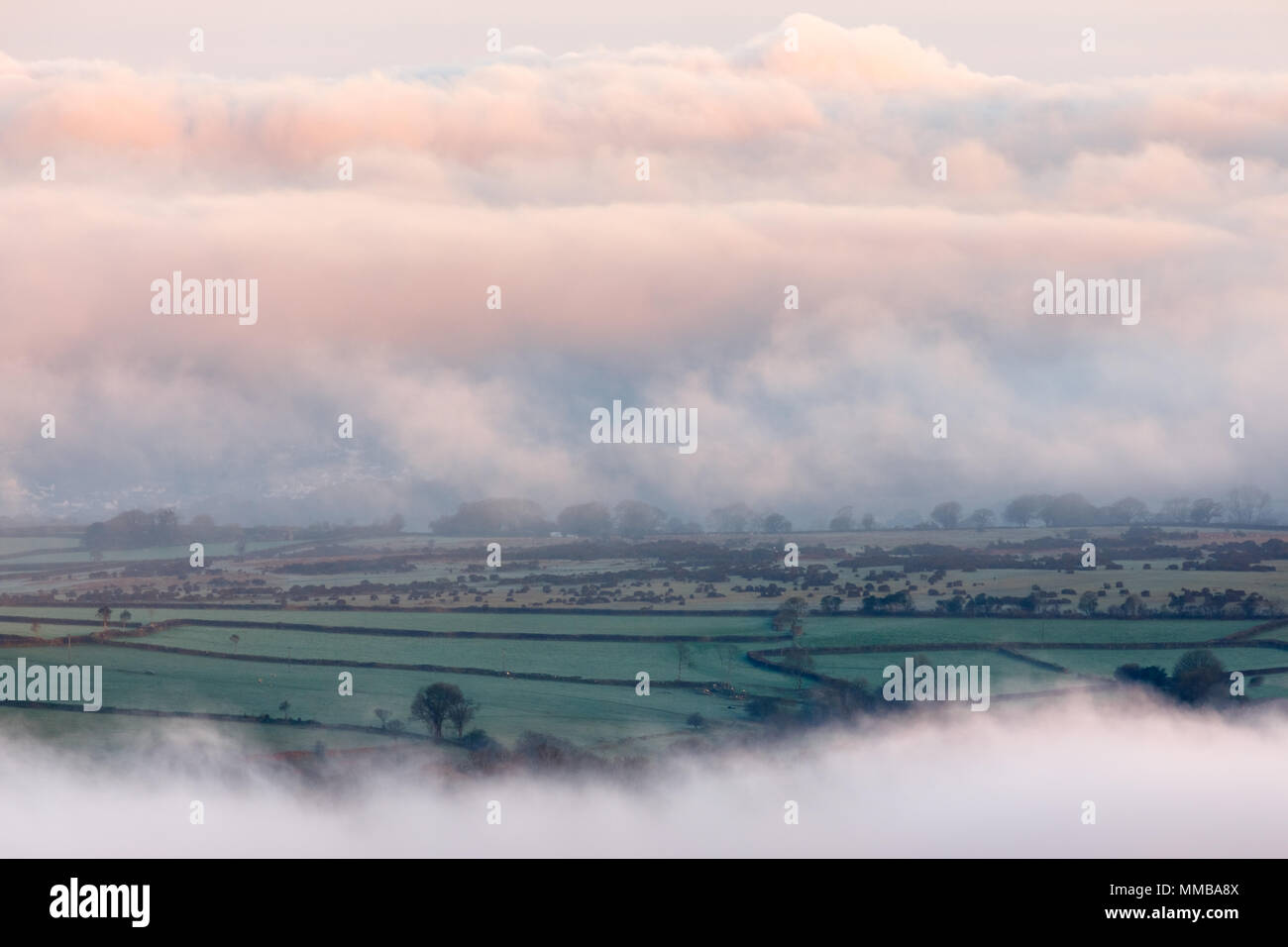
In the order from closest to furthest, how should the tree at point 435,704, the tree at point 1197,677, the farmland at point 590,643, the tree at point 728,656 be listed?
the tree at point 435,704, the farmland at point 590,643, the tree at point 1197,677, the tree at point 728,656

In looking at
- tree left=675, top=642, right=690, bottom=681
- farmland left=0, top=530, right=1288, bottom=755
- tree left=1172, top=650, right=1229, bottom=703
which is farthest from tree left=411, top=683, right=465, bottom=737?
tree left=1172, top=650, right=1229, bottom=703

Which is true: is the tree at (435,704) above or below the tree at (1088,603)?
below

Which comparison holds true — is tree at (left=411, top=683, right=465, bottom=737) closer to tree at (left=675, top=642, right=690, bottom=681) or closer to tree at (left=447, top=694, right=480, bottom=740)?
tree at (left=447, top=694, right=480, bottom=740)

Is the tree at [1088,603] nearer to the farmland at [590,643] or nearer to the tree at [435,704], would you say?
the farmland at [590,643]

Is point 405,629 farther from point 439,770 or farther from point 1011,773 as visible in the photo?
point 1011,773

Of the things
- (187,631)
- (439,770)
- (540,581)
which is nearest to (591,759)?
(439,770)

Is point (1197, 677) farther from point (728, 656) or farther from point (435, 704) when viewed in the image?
point (435, 704)

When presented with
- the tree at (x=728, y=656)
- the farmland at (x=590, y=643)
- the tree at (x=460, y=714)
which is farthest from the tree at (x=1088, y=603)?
the tree at (x=460, y=714)

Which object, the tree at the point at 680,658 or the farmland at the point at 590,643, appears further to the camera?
the tree at the point at 680,658
